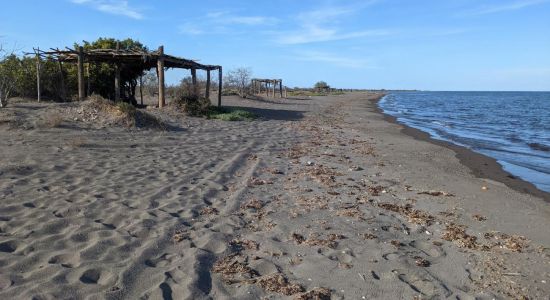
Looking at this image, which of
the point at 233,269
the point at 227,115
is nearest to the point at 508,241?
the point at 233,269

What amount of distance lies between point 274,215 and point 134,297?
2667 millimetres

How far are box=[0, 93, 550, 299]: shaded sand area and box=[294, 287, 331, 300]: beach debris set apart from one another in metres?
0.02

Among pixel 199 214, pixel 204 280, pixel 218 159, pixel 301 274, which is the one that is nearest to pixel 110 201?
pixel 199 214

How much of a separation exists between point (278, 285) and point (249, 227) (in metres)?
1.62

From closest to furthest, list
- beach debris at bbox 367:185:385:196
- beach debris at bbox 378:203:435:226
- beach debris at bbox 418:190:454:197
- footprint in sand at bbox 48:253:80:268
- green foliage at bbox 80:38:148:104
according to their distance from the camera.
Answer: footprint in sand at bbox 48:253:80:268
beach debris at bbox 378:203:435:226
beach debris at bbox 367:185:385:196
beach debris at bbox 418:190:454:197
green foliage at bbox 80:38:148:104

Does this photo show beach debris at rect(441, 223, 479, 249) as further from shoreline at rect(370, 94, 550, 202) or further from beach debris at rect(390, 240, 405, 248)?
shoreline at rect(370, 94, 550, 202)

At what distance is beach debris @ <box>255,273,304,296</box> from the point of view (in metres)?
3.80

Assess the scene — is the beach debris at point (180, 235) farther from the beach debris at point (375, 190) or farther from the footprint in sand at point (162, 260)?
the beach debris at point (375, 190)

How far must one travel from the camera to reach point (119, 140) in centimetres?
1085

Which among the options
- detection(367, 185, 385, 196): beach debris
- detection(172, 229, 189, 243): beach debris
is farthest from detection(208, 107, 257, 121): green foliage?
detection(172, 229, 189, 243): beach debris

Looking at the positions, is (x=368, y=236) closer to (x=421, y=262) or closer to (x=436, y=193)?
(x=421, y=262)

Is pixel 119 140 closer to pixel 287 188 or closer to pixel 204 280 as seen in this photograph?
pixel 287 188

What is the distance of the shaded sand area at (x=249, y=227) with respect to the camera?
391 cm

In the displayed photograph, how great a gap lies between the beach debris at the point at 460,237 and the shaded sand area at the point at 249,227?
0.09 ft
